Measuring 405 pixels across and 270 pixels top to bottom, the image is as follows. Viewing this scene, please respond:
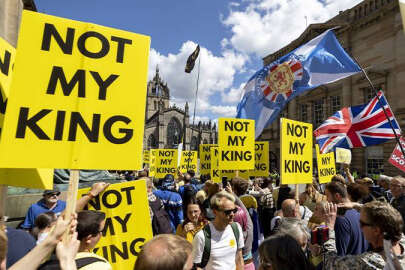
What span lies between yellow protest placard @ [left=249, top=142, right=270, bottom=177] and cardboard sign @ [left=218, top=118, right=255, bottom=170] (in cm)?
254

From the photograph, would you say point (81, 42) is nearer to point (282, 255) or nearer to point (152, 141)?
point (282, 255)

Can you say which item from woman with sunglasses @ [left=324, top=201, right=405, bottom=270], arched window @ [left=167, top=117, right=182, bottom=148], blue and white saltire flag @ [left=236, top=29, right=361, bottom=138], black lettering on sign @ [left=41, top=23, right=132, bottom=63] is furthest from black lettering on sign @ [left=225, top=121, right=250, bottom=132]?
arched window @ [left=167, top=117, right=182, bottom=148]

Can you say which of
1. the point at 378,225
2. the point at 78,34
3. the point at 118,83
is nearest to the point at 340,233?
the point at 378,225

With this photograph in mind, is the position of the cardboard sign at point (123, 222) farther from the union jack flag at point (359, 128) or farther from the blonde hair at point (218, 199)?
the union jack flag at point (359, 128)

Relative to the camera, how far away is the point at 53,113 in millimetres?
2199

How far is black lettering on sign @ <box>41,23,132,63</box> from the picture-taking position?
2297 mm

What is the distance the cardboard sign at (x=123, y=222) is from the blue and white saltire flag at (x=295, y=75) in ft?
14.3

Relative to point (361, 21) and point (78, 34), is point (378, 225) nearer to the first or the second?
point (78, 34)

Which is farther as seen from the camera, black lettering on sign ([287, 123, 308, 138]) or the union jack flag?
the union jack flag

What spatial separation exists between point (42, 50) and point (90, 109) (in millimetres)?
602

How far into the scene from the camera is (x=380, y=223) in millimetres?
2078

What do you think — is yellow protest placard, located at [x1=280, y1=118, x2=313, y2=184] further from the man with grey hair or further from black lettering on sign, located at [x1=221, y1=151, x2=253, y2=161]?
the man with grey hair

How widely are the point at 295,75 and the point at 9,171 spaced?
6.30 meters

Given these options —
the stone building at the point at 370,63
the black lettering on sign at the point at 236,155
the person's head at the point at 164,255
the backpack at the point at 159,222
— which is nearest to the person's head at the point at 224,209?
the person's head at the point at 164,255
